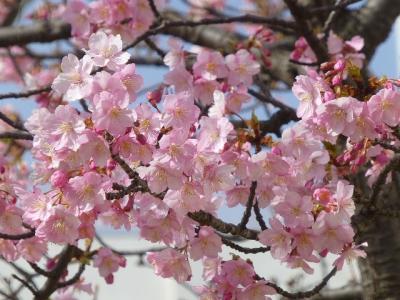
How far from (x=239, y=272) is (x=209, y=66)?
90 cm

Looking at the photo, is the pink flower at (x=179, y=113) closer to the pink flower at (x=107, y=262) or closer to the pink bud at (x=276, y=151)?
the pink bud at (x=276, y=151)

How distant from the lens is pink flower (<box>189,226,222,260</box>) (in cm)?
172

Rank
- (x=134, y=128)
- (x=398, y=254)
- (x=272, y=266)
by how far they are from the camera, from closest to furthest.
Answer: (x=134, y=128)
(x=398, y=254)
(x=272, y=266)

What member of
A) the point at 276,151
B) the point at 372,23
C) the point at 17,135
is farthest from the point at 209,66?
the point at 372,23

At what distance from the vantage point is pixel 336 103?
1.49m

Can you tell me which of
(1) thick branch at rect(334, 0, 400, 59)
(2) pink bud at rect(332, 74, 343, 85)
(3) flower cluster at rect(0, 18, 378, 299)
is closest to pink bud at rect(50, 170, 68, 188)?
(3) flower cluster at rect(0, 18, 378, 299)

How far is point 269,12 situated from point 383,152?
2774 mm

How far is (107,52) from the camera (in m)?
1.52

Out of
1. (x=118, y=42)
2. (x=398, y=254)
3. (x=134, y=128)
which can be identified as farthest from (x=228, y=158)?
(x=398, y=254)

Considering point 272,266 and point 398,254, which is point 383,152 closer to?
point 398,254

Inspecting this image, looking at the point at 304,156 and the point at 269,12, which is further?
the point at 269,12

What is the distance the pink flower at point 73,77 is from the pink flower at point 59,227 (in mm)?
273

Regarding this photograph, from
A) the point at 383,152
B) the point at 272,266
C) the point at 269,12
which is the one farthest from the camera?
the point at 272,266

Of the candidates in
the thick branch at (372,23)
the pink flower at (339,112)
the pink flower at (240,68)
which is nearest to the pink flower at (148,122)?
the pink flower at (339,112)
